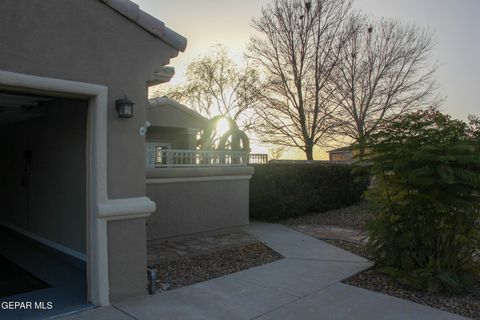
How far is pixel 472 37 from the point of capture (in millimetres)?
11477

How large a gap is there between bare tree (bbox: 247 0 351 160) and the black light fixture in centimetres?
1828

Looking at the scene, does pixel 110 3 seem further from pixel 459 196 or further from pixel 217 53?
pixel 217 53

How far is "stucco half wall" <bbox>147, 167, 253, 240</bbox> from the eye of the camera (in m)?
7.72

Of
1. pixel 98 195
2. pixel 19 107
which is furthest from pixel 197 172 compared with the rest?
pixel 98 195

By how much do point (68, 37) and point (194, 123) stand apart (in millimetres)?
10583

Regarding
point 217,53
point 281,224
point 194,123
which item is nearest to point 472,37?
point 281,224

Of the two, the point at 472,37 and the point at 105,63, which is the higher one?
the point at 472,37

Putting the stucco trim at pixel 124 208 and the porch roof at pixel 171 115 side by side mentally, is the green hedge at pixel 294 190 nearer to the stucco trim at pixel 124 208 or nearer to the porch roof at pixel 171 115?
the porch roof at pixel 171 115

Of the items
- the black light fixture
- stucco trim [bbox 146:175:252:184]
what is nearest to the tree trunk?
stucco trim [bbox 146:175:252:184]

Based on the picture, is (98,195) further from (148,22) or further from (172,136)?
(172,136)

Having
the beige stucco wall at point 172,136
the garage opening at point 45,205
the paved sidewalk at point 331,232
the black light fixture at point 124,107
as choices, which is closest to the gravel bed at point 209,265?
the garage opening at point 45,205

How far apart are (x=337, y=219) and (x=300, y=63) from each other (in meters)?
12.9

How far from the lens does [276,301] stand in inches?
190

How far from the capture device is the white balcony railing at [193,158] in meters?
7.89
